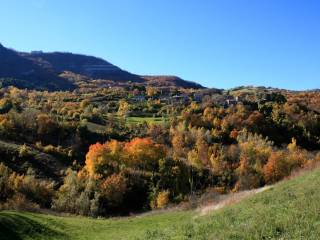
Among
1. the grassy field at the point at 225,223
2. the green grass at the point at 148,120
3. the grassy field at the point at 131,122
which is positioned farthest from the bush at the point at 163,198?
the green grass at the point at 148,120

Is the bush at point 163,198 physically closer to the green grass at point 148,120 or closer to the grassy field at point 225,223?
the grassy field at point 225,223

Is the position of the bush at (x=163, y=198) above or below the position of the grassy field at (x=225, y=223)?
below

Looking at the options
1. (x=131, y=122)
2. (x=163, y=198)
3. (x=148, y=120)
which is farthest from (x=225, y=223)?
(x=148, y=120)

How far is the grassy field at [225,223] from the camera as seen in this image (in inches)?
787

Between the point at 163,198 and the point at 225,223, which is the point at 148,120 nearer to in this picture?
the point at 163,198

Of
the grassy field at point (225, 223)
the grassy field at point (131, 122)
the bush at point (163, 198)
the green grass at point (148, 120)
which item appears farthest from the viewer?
the green grass at point (148, 120)

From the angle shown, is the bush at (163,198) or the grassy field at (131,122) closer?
the bush at (163,198)

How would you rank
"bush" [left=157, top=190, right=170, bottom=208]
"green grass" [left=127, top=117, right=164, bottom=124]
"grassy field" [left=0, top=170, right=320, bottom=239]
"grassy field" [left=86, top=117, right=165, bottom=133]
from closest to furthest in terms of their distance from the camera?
"grassy field" [left=0, top=170, right=320, bottom=239] < "bush" [left=157, top=190, right=170, bottom=208] < "grassy field" [left=86, top=117, right=165, bottom=133] < "green grass" [left=127, top=117, right=164, bottom=124]

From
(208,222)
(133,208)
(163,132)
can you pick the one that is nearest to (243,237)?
(208,222)

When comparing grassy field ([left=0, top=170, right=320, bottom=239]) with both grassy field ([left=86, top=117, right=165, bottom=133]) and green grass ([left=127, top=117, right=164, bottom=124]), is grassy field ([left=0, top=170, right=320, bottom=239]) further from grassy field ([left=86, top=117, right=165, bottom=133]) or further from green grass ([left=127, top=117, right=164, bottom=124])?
green grass ([left=127, top=117, right=164, bottom=124])

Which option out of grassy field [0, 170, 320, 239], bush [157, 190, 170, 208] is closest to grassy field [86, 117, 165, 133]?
bush [157, 190, 170, 208]

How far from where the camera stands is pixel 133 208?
98312mm

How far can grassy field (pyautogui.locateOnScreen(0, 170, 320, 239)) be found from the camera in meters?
20.0

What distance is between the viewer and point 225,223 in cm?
2373
